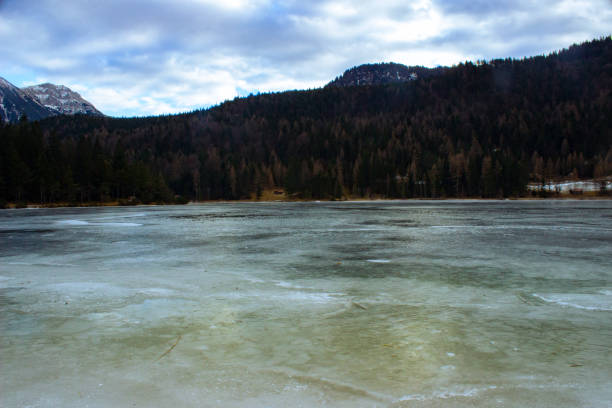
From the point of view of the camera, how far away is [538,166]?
146250 mm

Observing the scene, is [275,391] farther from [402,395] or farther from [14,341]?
[14,341]

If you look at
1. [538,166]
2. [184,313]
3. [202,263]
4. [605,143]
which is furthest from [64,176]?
[605,143]

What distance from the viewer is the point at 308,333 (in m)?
5.76

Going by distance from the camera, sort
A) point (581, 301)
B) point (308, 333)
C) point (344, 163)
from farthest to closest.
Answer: point (344, 163) < point (581, 301) < point (308, 333)

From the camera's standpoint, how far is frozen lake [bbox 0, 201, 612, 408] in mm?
4016

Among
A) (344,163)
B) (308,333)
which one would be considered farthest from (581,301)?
(344,163)

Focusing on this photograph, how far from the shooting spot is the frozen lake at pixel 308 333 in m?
4.02

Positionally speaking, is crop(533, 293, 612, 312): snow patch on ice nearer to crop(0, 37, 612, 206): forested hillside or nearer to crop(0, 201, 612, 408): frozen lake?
crop(0, 201, 612, 408): frozen lake

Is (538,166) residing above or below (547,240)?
above

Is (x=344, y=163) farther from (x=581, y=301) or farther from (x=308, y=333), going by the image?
(x=308, y=333)

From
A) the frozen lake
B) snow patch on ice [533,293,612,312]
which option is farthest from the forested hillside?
snow patch on ice [533,293,612,312]

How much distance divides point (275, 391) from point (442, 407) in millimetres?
1524

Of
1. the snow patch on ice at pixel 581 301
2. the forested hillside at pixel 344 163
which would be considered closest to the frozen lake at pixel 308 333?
the snow patch on ice at pixel 581 301

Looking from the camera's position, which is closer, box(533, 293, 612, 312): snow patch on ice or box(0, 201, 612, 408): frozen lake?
box(0, 201, 612, 408): frozen lake
